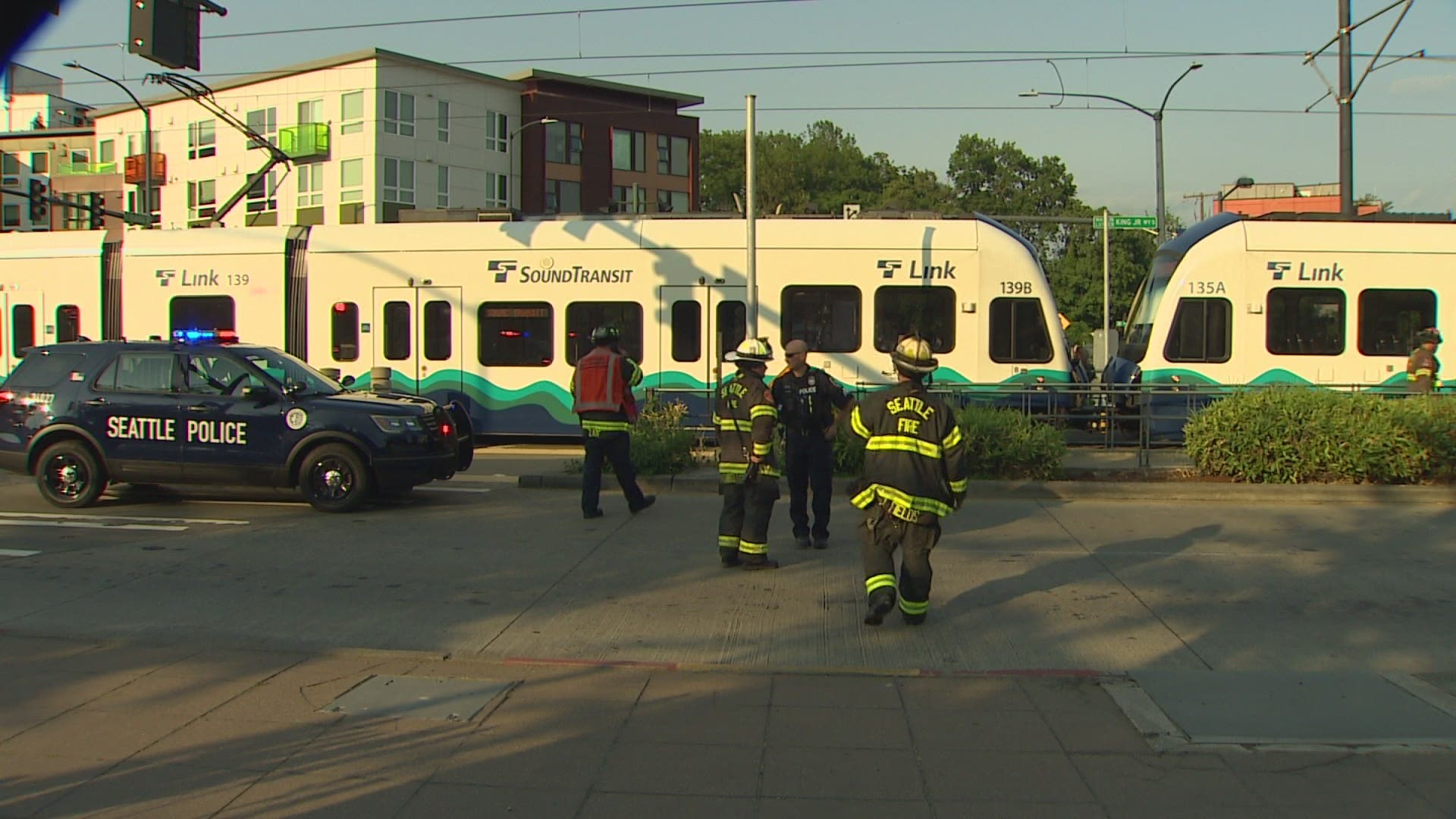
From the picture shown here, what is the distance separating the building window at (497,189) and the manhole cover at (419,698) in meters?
47.2

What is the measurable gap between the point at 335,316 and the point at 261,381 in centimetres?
721

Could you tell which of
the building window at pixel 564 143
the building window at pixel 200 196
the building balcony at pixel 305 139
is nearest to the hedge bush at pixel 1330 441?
the building balcony at pixel 305 139

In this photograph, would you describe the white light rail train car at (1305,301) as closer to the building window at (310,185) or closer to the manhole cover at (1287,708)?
the manhole cover at (1287,708)

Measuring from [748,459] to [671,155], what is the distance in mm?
51677

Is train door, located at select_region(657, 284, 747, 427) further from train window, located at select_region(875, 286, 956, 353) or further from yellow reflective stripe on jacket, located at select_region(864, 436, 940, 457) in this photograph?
yellow reflective stripe on jacket, located at select_region(864, 436, 940, 457)

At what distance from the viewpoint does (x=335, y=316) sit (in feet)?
60.8

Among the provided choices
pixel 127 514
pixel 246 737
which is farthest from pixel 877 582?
pixel 127 514

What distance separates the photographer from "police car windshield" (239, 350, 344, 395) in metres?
11.8

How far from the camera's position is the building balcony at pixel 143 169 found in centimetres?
5169

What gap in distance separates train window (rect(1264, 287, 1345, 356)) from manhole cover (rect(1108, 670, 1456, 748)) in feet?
37.7

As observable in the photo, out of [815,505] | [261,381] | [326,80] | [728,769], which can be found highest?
[326,80]

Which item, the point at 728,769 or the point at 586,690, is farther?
the point at 586,690

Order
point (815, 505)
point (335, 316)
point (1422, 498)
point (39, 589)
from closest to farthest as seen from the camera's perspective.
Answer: point (39, 589), point (815, 505), point (1422, 498), point (335, 316)

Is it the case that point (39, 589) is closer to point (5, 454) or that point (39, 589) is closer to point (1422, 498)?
point (5, 454)
